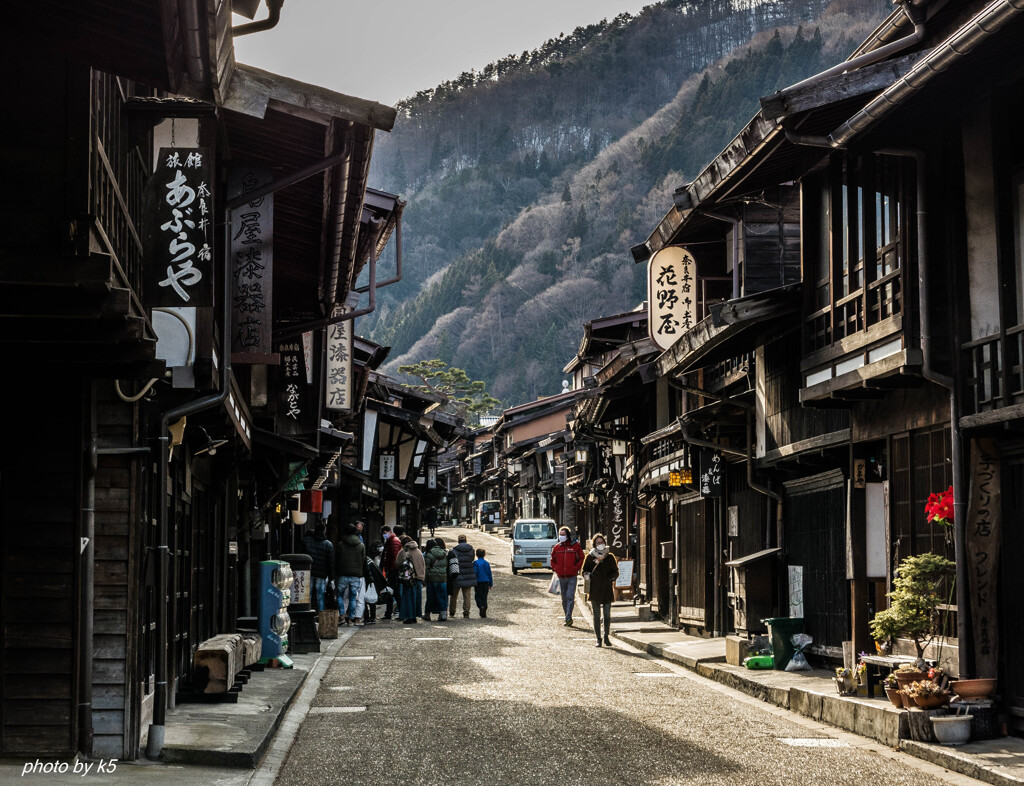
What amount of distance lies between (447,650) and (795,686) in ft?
27.6

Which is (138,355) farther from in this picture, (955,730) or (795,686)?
(795,686)

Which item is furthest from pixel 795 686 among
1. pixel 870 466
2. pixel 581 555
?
pixel 581 555

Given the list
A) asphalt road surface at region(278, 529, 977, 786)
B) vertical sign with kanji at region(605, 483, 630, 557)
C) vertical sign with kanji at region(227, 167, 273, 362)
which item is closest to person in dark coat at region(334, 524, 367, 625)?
asphalt road surface at region(278, 529, 977, 786)

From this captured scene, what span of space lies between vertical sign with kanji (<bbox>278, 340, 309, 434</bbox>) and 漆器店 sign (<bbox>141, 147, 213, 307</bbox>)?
10.9 meters

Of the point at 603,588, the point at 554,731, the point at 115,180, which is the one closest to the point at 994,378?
the point at 554,731

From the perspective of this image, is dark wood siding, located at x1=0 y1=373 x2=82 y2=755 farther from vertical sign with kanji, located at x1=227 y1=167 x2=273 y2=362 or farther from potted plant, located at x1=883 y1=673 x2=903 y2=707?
potted plant, located at x1=883 y1=673 x2=903 y2=707

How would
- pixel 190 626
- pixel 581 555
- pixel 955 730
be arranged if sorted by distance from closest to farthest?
pixel 955 730
pixel 190 626
pixel 581 555

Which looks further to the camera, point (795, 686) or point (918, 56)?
point (795, 686)

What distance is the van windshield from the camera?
51.3m

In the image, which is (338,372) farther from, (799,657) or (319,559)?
(799,657)

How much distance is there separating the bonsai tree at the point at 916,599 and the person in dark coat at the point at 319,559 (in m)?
14.9

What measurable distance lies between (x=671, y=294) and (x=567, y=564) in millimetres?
7685

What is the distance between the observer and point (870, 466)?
15609 millimetres

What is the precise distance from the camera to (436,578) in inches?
1145
